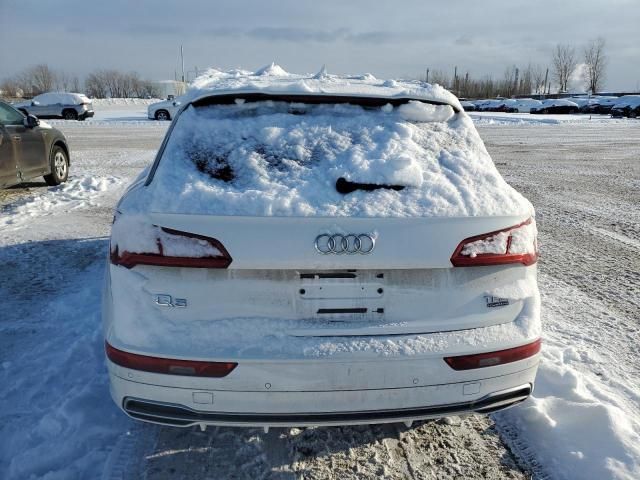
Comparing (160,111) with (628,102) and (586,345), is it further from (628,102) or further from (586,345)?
(628,102)

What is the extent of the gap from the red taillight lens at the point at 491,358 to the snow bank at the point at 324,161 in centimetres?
62

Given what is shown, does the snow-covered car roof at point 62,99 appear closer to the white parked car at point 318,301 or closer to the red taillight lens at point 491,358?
the white parked car at point 318,301

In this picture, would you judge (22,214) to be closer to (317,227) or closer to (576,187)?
(317,227)

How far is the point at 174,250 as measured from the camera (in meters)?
2.12

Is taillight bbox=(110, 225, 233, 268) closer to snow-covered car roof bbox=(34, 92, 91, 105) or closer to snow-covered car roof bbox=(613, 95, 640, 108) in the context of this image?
snow-covered car roof bbox=(34, 92, 91, 105)

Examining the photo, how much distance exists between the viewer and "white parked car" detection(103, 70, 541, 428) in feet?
6.91

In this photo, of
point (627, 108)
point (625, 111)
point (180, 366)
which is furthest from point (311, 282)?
point (627, 108)

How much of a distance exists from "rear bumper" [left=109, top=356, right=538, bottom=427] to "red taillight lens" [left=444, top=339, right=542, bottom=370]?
1.9 inches

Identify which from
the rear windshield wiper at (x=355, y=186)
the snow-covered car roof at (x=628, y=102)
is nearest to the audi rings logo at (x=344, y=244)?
the rear windshield wiper at (x=355, y=186)

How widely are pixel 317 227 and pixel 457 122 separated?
1.28 m

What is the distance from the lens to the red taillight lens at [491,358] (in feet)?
Result: 7.17

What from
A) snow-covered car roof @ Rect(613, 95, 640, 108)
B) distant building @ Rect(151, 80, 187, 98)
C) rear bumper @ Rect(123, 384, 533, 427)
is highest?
distant building @ Rect(151, 80, 187, 98)

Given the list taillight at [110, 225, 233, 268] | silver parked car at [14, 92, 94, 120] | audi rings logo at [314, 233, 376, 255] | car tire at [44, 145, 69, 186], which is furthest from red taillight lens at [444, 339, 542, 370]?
silver parked car at [14, 92, 94, 120]

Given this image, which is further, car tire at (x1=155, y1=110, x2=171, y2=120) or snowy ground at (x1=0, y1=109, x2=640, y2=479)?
car tire at (x1=155, y1=110, x2=171, y2=120)
